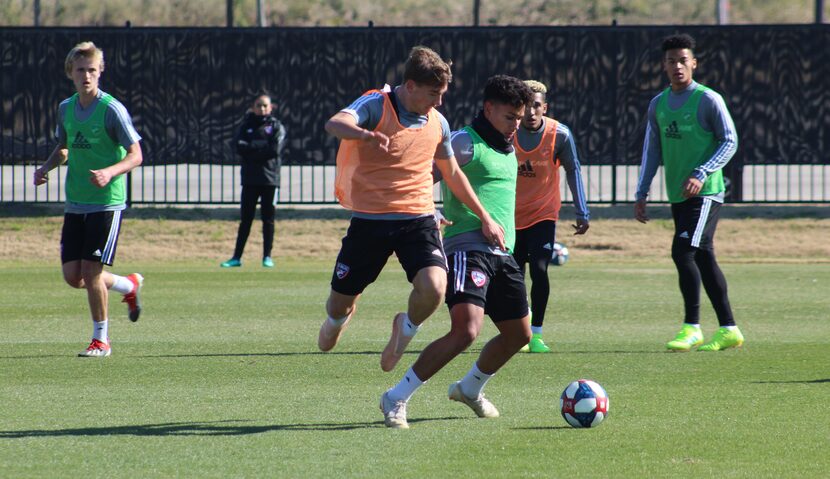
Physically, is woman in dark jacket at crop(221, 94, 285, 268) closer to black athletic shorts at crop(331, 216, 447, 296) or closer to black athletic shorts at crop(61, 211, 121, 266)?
black athletic shorts at crop(61, 211, 121, 266)

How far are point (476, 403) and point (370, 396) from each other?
0.98 metres

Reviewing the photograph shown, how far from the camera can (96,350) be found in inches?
378

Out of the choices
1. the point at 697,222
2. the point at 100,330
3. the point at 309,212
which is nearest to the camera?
the point at 100,330

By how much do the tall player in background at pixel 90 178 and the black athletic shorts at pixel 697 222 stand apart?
13.0ft

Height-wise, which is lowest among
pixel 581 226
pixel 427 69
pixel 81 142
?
pixel 581 226

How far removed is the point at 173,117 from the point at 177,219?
1924 mm

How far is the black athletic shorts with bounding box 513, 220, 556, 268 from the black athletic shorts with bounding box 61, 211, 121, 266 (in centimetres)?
295

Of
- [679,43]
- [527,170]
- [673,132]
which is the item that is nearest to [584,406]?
[527,170]

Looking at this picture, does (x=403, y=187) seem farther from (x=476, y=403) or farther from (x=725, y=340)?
(x=725, y=340)

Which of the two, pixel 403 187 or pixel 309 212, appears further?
pixel 309 212

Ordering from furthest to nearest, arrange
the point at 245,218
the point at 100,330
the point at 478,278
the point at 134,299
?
the point at 245,218, the point at 134,299, the point at 100,330, the point at 478,278

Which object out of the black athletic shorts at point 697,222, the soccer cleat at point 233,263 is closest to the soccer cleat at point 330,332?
the black athletic shorts at point 697,222

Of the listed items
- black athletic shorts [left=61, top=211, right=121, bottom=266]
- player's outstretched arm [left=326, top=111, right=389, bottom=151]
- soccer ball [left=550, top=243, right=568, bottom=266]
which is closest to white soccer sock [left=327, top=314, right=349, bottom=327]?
player's outstretched arm [left=326, top=111, right=389, bottom=151]

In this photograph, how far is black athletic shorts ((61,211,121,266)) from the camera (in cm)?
955
